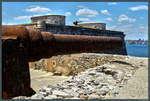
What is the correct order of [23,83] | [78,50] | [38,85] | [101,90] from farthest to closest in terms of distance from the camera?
[38,85], [101,90], [78,50], [23,83]

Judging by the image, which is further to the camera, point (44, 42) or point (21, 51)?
point (44, 42)

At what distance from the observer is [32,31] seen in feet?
6.44

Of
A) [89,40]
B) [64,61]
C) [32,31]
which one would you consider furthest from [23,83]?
[64,61]

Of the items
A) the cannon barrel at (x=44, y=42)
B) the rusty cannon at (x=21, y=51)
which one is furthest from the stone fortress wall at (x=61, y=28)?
the rusty cannon at (x=21, y=51)

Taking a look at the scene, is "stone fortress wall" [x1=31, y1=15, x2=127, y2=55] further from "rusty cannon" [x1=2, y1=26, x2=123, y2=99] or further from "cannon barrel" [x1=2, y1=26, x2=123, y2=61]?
"rusty cannon" [x1=2, y1=26, x2=123, y2=99]

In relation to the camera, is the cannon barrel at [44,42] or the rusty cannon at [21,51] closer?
the rusty cannon at [21,51]

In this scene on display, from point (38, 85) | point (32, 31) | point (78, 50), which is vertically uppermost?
point (32, 31)

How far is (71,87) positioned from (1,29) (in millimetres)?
2000

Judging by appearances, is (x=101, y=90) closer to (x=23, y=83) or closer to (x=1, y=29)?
(x=23, y=83)

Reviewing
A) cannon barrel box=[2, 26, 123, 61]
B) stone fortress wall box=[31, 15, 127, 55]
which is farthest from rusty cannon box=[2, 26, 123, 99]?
stone fortress wall box=[31, 15, 127, 55]

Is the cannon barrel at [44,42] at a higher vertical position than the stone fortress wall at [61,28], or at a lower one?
lower

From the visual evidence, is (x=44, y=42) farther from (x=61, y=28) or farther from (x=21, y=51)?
(x=61, y=28)

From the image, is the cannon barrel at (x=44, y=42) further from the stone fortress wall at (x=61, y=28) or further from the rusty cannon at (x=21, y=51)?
the stone fortress wall at (x=61, y=28)

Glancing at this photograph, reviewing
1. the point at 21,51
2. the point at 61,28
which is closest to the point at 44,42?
the point at 21,51
